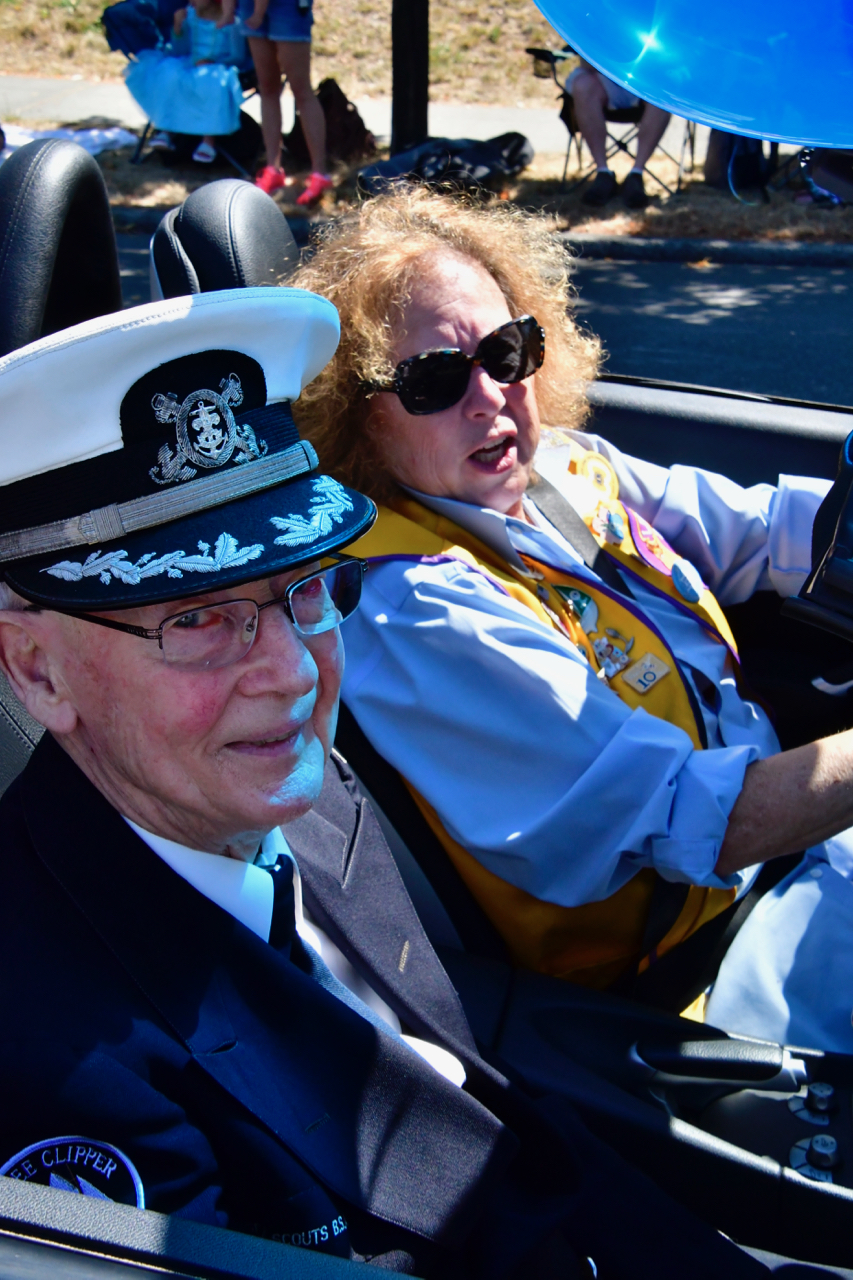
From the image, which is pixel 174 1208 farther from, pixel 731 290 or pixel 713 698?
pixel 731 290

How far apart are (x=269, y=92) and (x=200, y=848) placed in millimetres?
7722

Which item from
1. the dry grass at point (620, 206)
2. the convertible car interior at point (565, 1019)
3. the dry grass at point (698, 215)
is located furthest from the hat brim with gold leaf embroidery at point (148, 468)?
the dry grass at point (698, 215)

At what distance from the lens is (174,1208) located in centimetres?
101

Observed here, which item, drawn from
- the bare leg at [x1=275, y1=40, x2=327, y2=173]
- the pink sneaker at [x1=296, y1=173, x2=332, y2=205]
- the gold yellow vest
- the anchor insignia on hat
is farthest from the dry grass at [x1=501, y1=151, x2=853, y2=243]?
the anchor insignia on hat

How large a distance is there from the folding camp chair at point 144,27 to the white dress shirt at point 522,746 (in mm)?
7033

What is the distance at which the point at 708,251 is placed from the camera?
705 centimetres

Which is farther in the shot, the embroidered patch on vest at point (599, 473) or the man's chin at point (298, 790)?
the embroidered patch on vest at point (599, 473)

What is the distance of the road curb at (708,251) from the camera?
689cm

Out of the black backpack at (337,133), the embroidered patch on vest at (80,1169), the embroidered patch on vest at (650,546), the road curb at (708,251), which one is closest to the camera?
the embroidered patch on vest at (80,1169)

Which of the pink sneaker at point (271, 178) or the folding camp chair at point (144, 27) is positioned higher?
the folding camp chair at point (144, 27)

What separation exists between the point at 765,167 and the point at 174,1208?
819cm

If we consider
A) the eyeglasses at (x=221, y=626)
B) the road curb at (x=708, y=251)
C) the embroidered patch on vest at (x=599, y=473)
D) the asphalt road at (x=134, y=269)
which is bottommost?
the asphalt road at (x=134, y=269)

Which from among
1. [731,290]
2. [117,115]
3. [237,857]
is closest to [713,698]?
[237,857]

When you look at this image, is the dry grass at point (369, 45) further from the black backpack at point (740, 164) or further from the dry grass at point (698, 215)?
the dry grass at point (698, 215)
